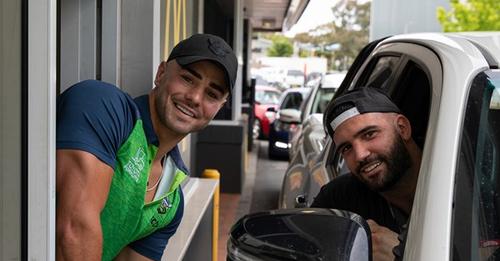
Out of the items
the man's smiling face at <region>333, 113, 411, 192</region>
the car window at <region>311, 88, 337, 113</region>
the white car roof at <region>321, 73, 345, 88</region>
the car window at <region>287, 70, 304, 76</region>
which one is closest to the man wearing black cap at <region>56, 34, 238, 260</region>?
the man's smiling face at <region>333, 113, 411, 192</region>

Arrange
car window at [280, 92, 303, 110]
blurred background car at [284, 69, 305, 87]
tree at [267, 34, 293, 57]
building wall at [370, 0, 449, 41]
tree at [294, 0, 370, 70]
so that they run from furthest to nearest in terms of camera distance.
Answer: tree at [267, 34, 293, 57], tree at [294, 0, 370, 70], blurred background car at [284, 69, 305, 87], building wall at [370, 0, 449, 41], car window at [280, 92, 303, 110]

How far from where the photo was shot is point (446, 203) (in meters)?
1.73

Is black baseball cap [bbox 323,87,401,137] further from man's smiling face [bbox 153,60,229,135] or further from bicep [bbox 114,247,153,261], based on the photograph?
bicep [bbox 114,247,153,261]

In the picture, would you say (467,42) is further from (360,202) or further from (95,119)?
(95,119)

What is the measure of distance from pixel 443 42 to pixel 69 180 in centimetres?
134

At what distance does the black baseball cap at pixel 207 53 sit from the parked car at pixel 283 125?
9.26 meters

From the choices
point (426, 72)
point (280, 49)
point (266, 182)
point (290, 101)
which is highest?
point (426, 72)

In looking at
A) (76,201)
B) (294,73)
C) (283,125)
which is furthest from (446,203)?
(294,73)

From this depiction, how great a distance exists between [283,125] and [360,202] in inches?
424

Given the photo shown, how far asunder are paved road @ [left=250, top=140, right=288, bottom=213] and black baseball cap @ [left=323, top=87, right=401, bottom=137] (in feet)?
20.8

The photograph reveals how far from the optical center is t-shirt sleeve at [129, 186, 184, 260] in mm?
2945

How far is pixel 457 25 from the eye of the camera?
20125 millimetres

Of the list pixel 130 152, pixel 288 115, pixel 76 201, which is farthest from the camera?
pixel 288 115

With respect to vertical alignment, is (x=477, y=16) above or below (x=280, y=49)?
above
